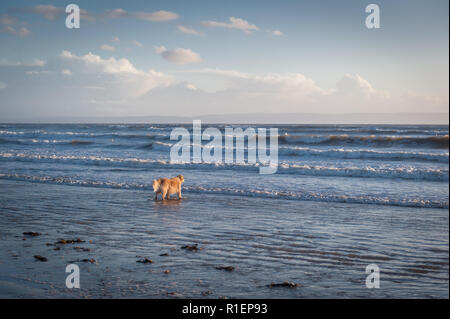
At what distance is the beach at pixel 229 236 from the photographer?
14.8 ft

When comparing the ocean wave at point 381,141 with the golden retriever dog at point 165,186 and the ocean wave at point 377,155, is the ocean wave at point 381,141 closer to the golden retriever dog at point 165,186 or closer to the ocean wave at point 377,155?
the ocean wave at point 377,155

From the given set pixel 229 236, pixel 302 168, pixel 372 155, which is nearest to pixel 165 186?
pixel 229 236

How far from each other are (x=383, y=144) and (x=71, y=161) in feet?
73.6

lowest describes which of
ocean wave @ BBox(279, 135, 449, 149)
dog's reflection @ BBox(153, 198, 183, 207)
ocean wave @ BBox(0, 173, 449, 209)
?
dog's reflection @ BBox(153, 198, 183, 207)

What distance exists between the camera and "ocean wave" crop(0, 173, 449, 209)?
9678 mm

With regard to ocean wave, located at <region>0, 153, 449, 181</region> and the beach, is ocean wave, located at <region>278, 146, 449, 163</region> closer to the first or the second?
ocean wave, located at <region>0, 153, 449, 181</region>

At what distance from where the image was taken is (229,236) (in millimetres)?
6684

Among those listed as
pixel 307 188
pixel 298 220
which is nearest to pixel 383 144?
pixel 307 188

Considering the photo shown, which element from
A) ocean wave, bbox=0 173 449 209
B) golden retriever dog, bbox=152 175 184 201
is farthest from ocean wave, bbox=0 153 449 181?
golden retriever dog, bbox=152 175 184 201
